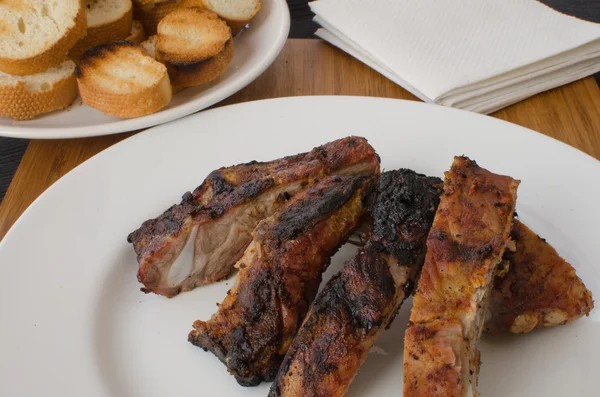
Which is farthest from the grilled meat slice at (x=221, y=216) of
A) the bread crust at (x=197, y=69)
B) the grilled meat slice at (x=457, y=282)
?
the bread crust at (x=197, y=69)

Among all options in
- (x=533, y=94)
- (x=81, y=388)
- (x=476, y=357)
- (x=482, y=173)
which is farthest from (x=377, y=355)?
(x=533, y=94)

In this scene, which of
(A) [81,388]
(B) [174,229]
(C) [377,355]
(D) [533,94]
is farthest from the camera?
(D) [533,94]

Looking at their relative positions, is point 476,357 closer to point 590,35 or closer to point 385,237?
point 385,237

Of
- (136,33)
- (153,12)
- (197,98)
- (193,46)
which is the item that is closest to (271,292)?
(197,98)

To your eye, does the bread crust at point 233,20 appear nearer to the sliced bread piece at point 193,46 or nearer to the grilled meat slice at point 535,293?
the sliced bread piece at point 193,46

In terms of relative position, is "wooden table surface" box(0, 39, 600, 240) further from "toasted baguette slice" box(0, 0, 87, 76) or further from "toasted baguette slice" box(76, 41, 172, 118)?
"toasted baguette slice" box(0, 0, 87, 76)

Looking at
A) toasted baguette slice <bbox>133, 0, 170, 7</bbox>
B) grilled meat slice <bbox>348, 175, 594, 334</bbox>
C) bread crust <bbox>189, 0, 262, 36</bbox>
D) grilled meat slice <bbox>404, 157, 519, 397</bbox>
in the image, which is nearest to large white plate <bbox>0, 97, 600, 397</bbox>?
grilled meat slice <bbox>348, 175, 594, 334</bbox>
